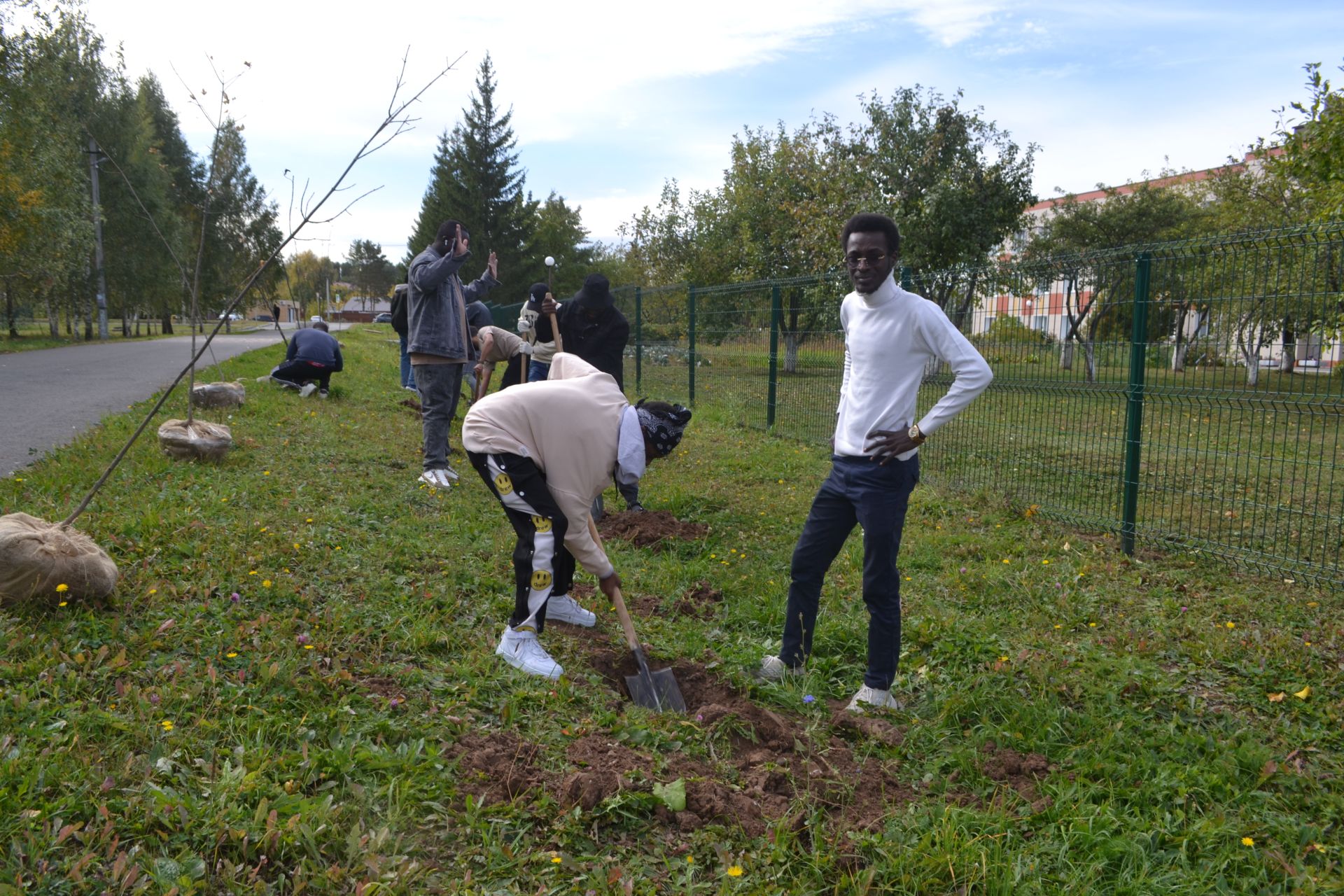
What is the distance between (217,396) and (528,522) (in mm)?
6603

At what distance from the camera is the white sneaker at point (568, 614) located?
4219mm

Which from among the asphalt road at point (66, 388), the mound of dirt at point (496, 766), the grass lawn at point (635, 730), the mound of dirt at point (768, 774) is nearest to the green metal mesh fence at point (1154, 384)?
the grass lawn at point (635, 730)

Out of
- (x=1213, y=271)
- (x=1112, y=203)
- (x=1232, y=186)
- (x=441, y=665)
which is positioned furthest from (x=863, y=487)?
(x=1112, y=203)

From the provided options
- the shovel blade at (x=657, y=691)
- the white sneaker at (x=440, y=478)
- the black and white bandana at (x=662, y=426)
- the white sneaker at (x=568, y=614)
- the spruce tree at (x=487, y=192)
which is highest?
the spruce tree at (x=487, y=192)

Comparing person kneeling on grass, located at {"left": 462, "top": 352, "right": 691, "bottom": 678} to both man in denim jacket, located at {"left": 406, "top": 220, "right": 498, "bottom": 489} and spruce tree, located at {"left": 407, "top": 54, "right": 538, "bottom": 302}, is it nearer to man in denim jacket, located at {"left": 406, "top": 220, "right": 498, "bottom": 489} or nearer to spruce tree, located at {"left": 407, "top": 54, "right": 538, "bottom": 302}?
man in denim jacket, located at {"left": 406, "top": 220, "right": 498, "bottom": 489}

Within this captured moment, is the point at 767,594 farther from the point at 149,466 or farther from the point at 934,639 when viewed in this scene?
the point at 149,466

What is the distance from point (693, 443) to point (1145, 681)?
20.5 feet

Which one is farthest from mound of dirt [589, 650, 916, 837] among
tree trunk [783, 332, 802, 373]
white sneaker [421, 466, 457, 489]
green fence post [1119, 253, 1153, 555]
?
tree trunk [783, 332, 802, 373]

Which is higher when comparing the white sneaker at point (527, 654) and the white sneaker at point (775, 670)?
the white sneaker at point (527, 654)

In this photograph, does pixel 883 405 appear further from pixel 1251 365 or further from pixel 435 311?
pixel 435 311

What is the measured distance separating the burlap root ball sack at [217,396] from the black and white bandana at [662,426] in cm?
691

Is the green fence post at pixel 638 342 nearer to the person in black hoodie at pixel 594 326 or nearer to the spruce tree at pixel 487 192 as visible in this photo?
the person in black hoodie at pixel 594 326

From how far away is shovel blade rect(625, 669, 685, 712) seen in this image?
3.47 m

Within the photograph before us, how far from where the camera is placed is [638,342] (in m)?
14.2
